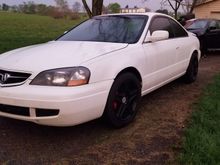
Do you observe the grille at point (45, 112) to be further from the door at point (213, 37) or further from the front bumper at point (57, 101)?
the door at point (213, 37)

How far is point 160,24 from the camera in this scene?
6.09 meters

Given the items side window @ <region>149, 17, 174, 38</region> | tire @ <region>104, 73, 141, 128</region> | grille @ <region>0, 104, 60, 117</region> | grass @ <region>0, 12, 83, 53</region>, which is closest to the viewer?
grille @ <region>0, 104, 60, 117</region>

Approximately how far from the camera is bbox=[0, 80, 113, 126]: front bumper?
3912 mm

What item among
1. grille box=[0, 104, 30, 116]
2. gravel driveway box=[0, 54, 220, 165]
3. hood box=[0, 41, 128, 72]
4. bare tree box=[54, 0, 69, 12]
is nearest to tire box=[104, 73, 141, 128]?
gravel driveway box=[0, 54, 220, 165]

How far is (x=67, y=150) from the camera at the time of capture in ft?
13.5

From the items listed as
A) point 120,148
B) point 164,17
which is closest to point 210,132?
point 120,148

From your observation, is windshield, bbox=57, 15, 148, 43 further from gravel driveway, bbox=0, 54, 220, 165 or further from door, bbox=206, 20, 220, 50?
door, bbox=206, 20, 220, 50

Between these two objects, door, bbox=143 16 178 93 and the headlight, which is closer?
the headlight

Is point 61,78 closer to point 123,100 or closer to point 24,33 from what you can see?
point 123,100

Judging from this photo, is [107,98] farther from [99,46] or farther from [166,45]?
[166,45]

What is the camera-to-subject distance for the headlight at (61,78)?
4023mm

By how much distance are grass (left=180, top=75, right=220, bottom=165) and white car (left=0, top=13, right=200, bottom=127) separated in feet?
2.58

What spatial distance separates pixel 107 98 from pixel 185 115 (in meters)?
1.42

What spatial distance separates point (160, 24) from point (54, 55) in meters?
2.30
